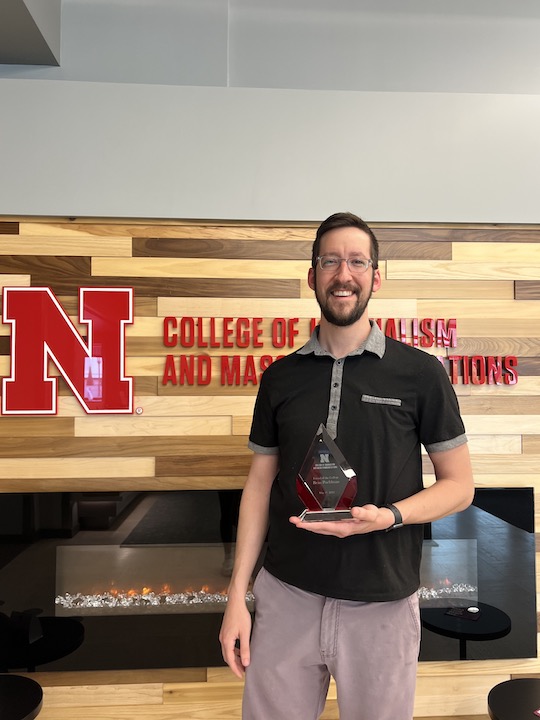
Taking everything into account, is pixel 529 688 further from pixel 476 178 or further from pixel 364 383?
pixel 476 178

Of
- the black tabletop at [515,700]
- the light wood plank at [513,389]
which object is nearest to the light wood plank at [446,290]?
the light wood plank at [513,389]

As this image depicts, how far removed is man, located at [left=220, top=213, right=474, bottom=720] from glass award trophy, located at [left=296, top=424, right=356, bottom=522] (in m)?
0.05

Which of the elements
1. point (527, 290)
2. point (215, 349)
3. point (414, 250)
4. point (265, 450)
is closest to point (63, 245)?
point (215, 349)

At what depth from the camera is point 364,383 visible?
1.57 m

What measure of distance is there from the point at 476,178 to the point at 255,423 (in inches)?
64.6

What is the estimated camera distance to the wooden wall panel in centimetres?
253

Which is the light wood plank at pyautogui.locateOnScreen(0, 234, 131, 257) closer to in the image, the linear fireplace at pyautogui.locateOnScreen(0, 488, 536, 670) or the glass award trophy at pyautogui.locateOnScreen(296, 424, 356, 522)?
the linear fireplace at pyautogui.locateOnScreen(0, 488, 536, 670)

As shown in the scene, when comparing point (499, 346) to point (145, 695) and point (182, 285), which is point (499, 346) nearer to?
point (182, 285)

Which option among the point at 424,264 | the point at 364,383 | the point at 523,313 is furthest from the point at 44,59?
the point at 523,313

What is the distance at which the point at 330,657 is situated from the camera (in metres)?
1.50

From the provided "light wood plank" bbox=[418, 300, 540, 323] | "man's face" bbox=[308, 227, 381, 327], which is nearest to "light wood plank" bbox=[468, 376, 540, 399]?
"light wood plank" bbox=[418, 300, 540, 323]

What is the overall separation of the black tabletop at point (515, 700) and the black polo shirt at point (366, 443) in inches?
36.3

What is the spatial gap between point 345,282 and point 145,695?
1.98 m

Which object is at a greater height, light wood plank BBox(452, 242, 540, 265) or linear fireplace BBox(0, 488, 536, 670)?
light wood plank BBox(452, 242, 540, 265)
